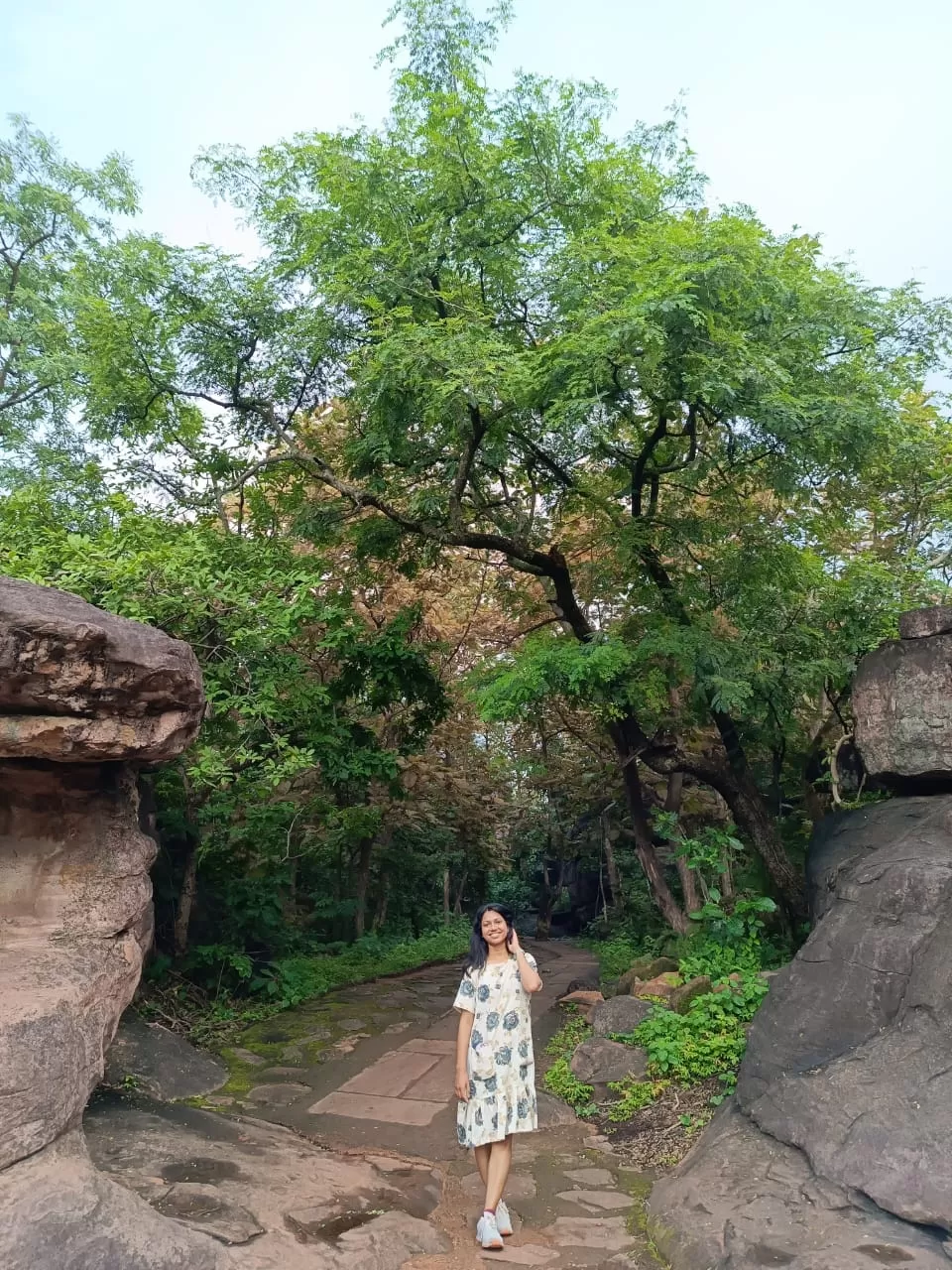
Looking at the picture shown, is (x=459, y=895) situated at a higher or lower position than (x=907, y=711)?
lower

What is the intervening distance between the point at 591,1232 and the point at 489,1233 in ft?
1.91

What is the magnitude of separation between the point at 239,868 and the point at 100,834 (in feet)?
19.4

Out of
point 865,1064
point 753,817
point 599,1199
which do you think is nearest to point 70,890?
point 599,1199

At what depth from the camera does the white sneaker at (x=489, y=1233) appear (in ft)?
13.6

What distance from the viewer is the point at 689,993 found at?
7156 mm

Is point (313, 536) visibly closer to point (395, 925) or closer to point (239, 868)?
point (239, 868)

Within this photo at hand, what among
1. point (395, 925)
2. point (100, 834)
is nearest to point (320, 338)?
point (100, 834)

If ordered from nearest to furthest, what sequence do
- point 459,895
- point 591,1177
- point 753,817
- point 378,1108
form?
point 591,1177, point 378,1108, point 753,817, point 459,895

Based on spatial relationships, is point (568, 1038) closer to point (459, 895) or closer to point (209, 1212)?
point (209, 1212)

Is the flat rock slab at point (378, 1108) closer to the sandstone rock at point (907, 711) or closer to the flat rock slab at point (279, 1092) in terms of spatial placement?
the flat rock slab at point (279, 1092)

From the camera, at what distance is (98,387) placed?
8.28 m

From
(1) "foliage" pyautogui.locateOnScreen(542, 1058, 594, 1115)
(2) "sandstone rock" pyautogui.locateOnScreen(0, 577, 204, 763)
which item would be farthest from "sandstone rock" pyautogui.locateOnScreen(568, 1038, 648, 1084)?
(2) "sandstone rock" pyautogui.locateOnScreen(0, 577, 204, 763)

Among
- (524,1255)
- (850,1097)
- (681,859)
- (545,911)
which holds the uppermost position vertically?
(681,859)

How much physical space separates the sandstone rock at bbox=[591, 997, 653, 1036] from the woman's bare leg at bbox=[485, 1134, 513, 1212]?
3.10 metres
